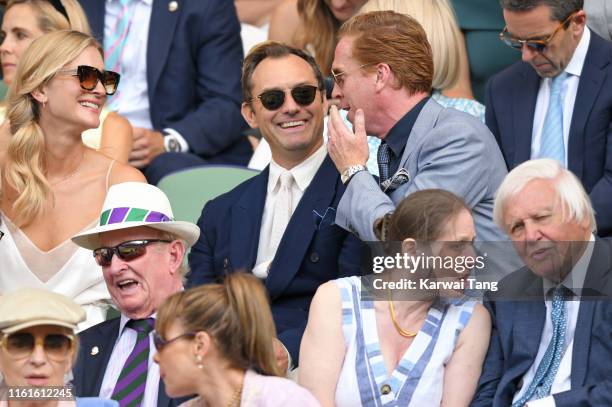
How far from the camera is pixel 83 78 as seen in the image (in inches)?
226

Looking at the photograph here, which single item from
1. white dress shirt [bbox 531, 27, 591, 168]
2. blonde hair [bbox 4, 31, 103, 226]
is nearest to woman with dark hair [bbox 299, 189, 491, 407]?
white dress shirt [bbox 531, 27, 591, 168]

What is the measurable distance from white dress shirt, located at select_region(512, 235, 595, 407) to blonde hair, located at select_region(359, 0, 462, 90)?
166cm

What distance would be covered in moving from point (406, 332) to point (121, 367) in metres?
0.97

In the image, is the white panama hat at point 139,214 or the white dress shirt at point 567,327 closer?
the white dress shirt at point 567,327

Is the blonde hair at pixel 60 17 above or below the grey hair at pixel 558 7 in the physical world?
above

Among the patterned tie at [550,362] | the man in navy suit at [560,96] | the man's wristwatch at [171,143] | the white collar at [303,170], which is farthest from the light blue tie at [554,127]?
the man's wristwatch at [171,143]

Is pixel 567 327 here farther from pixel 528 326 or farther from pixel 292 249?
pixel 292 249

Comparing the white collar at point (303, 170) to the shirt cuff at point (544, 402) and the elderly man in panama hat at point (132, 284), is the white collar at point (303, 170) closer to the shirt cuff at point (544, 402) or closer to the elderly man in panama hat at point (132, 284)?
the elderly man in panama hat at point (132, 284)

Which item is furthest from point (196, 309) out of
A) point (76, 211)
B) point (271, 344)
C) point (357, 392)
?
point (76, 211)

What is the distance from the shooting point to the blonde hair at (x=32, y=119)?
568 cm

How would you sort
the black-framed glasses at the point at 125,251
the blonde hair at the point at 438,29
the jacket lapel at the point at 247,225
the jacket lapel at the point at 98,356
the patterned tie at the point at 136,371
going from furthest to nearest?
the blonde hair at the point at 438,29, the jacket lapel at the point at 247,225, the black-framed glasses at the point at 125,251, the jacket lapel at the point at 98,356, the patterned tie at the point at 136,371

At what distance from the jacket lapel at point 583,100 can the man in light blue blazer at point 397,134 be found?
1.74 ft

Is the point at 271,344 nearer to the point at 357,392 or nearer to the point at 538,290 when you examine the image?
the point at 357,392

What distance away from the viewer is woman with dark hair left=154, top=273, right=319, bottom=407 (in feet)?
13.2
